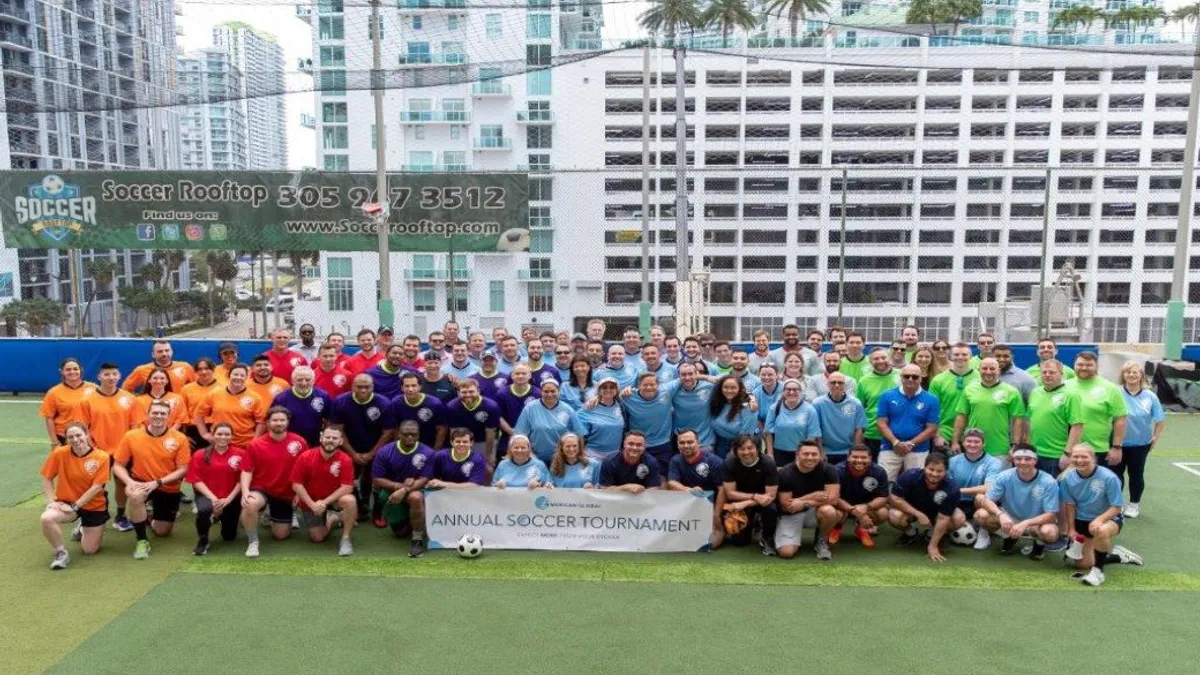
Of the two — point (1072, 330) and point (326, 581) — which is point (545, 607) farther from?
point (1072, 330)

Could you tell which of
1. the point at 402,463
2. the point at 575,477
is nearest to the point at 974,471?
the point at 575,477

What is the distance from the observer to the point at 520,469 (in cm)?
687

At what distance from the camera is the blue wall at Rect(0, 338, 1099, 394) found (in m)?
13.6

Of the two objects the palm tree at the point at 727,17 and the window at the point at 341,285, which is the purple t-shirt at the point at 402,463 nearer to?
the palm tree at the point at 727,17

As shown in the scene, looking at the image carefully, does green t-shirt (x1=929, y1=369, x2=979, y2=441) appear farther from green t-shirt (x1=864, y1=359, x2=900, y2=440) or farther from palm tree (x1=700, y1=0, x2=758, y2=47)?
palm tree (x1=700, y1=0, x2=758, y2=47)

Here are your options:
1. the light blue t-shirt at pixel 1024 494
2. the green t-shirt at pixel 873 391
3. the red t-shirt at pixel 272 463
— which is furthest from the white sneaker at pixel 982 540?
the red t-shirt at pixel 272 463

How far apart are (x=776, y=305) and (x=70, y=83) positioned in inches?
1252

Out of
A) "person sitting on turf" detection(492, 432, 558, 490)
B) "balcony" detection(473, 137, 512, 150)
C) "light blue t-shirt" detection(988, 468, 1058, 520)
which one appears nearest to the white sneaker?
"light blue t-shirt" detection(988, 468, 1058, 520)

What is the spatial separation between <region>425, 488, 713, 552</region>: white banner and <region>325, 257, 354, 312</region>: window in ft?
41.2

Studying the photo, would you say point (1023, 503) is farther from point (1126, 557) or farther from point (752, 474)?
point (752, 474)

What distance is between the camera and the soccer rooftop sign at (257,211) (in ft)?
43.6

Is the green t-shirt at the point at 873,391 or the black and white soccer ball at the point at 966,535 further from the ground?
the green t-shirt at the point at 873,391

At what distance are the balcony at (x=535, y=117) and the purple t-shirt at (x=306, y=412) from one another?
2343 inches

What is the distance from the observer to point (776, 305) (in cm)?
4119
